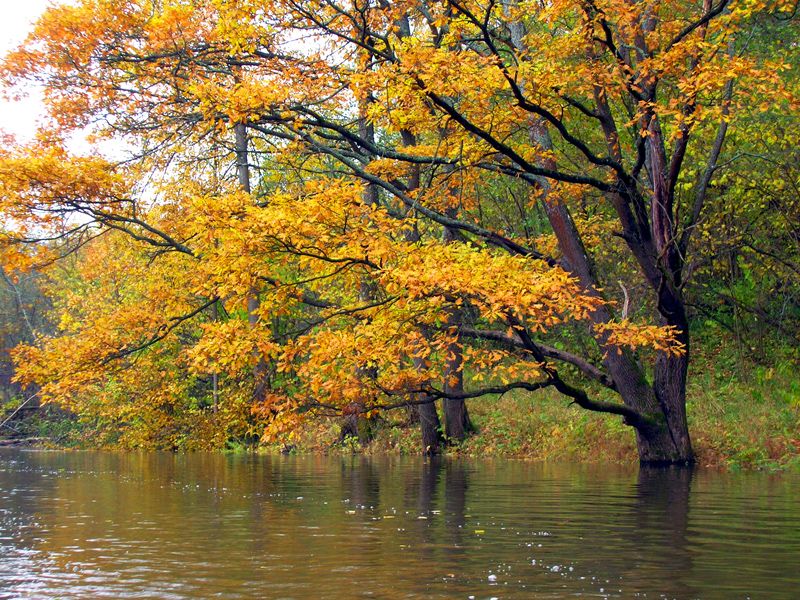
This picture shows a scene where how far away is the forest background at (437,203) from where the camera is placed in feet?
48.9

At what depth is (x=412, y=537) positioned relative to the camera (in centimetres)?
987

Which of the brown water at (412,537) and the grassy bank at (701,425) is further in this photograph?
the grassy bank at (701,425)

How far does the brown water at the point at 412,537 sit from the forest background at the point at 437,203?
6.07 feet

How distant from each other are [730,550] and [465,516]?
3828 millimetres

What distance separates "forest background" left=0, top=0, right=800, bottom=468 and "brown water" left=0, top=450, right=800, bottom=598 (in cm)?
185

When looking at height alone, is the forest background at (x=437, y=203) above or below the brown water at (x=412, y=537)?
above

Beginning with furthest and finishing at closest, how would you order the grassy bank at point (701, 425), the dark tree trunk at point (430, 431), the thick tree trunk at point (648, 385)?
1. the dark tree trunk at point (430, 431)
2. the grassy bank at point (701, 425)
3. the thick tree trunk at point (648, 385)

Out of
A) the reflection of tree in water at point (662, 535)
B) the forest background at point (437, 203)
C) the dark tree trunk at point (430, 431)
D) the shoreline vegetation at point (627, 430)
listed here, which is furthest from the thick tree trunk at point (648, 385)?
the dark tree trunk at point (430, 431)

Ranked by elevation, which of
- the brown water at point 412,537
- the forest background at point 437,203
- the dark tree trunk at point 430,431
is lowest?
the brown water at point 412,537

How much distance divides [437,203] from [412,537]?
10327mm

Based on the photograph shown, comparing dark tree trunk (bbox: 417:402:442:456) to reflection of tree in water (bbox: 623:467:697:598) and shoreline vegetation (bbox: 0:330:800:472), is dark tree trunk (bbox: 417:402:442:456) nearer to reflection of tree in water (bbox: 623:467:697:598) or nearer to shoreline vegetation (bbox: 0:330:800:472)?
shoreline vegetation (bbox: 0:330:800:472)

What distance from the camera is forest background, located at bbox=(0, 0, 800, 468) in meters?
14.9

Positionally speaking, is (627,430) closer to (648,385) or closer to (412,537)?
(648,385)

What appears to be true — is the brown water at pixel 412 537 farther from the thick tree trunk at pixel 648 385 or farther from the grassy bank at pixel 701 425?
the grassy bank at pixel 701 425
